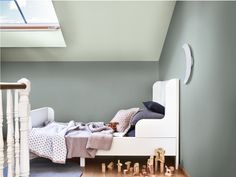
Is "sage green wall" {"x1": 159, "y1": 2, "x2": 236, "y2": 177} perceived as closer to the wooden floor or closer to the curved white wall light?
the curved white wall light

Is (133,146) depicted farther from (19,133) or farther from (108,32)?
→ (108,32)

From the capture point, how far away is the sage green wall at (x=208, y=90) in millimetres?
1867

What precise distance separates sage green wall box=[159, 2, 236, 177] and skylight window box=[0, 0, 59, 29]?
76.0 inches

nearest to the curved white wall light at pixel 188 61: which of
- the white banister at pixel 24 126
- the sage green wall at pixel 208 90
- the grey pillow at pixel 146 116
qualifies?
the sage green wall at pixel 208 90

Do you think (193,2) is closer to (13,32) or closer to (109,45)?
(109,45)

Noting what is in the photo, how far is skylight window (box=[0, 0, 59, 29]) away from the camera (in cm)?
414

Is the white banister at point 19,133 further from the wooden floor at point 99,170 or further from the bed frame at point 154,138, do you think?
the bed frame at point 154,138

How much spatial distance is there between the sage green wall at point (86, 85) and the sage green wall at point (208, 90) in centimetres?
161

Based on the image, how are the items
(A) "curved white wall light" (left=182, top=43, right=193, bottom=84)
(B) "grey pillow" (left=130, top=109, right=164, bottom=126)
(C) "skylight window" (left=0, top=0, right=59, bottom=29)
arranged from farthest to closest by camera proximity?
(C) "skylight window" (left=0, top=0, right=59, bottom=29)
(B) "grey pillow" (left=130, top=109, right=164, bottom=126)
(A) "curved white wall light" (left=182, top=43, right=193, bottom=84)

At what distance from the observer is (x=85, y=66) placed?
4.93 metres

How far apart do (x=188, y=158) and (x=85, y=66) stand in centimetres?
A: 262

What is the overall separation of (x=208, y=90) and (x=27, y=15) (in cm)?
306

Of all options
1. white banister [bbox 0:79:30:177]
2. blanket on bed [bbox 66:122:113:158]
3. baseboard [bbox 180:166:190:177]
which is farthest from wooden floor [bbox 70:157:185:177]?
white banister [bbox 0:79:30:177]

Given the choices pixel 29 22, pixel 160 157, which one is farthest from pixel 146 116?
pixel 29 22
